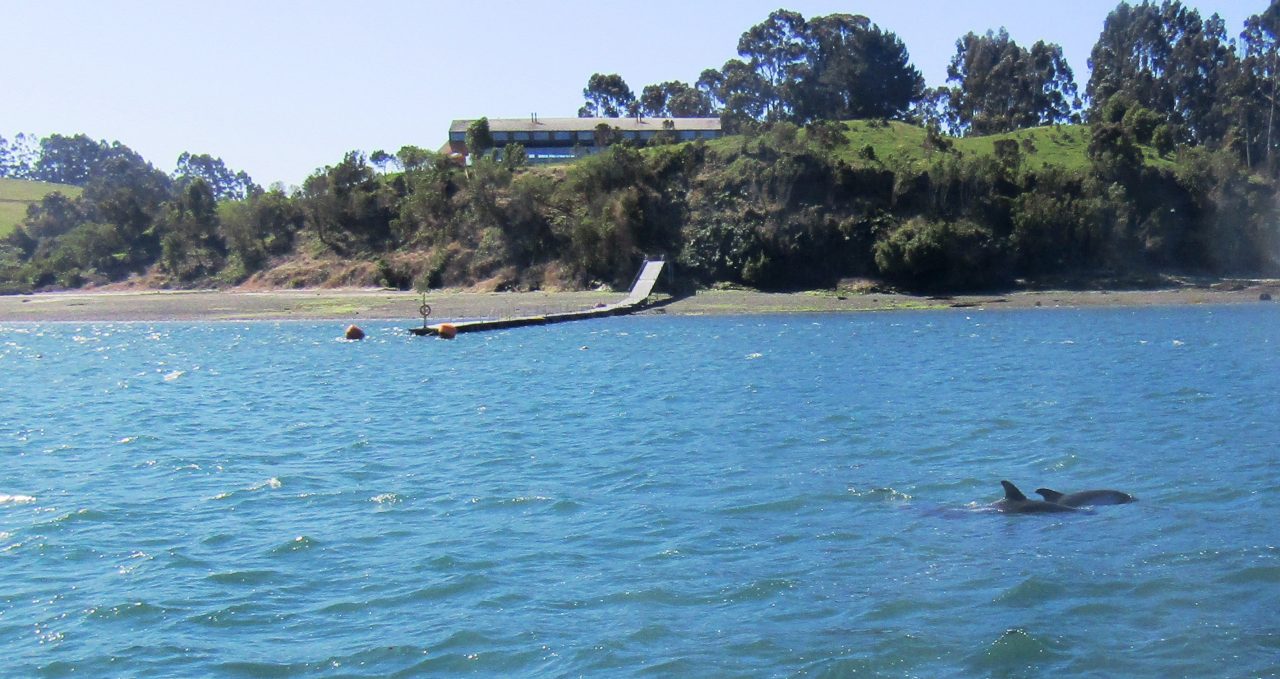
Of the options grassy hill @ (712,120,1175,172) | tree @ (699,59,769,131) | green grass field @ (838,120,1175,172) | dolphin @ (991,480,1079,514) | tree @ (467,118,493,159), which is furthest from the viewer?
tree @ (699,59,769,131)

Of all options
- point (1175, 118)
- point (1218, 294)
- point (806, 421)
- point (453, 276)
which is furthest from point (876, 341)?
point (1175, 118)

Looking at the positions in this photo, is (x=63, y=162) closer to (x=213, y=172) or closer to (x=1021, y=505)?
(x=213, y=172)

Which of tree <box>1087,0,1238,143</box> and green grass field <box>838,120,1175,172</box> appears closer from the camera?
green grass field <box>838,120,1175,172</box>

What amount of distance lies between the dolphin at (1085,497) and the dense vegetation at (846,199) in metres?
46.5

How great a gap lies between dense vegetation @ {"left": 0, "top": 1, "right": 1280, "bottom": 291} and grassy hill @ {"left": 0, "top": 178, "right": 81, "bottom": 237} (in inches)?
833

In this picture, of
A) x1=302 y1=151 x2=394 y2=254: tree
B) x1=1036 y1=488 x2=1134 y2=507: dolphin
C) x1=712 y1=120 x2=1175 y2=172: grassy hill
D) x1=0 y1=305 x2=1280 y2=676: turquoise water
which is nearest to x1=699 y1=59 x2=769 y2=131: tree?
x1=712 y1=120 x2=1175 y2=172: grassy hill

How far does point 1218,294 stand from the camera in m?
55.5

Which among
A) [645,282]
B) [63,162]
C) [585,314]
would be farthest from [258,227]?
[63,162]

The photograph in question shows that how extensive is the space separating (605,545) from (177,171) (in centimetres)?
16401

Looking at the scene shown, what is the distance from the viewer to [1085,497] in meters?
13.9

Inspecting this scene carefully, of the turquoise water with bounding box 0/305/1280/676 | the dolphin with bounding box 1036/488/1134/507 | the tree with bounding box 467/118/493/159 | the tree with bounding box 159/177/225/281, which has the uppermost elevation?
the tree with bounding box 467/118/493/159

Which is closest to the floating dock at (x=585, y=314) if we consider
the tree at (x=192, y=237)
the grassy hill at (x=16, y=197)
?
the tree at (x=192, y=237)

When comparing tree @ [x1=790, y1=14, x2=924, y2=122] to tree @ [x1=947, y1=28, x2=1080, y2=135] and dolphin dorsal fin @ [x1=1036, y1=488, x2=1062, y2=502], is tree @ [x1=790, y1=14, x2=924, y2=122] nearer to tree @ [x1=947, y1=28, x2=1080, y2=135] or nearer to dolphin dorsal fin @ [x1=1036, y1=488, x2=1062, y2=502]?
tree @ [x1=947, y1=28, x2=1080, y2=135]

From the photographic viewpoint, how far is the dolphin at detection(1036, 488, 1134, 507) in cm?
1373
